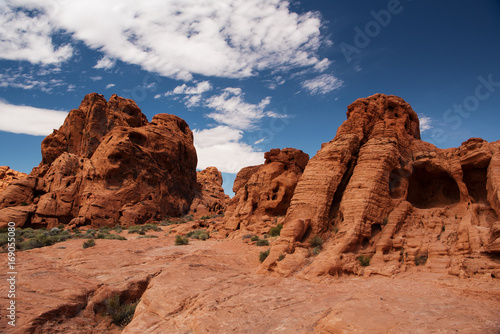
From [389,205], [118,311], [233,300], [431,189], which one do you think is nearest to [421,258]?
[389,205]

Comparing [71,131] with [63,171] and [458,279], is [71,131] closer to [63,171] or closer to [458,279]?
[63,171]

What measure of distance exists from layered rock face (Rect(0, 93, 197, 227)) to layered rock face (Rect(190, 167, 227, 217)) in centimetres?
141

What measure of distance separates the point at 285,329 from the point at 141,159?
32.9 m

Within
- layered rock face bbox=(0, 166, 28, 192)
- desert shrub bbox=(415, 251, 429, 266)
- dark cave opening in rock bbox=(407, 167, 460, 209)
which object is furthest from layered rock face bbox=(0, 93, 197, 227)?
desert shrub bbox=(415, 251, 429, 266)

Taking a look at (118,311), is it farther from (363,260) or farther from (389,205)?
(389,205)

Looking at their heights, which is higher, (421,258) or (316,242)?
(316,242)

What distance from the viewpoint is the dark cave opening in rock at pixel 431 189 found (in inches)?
621

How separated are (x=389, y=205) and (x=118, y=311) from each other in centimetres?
1178

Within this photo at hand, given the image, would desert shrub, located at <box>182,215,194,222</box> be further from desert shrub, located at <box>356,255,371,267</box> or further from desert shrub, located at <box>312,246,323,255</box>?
desert shrub, located at <box>356,255,371,267</box>

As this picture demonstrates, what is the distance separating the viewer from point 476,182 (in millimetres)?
14281

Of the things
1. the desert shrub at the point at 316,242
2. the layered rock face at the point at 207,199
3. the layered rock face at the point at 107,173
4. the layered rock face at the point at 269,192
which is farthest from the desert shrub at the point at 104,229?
the desert shrub at the point at 316,242

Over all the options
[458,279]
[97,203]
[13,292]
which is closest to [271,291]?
[458,279]

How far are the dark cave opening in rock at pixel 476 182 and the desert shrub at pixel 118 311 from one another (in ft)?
48.6

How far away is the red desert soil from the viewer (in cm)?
609
